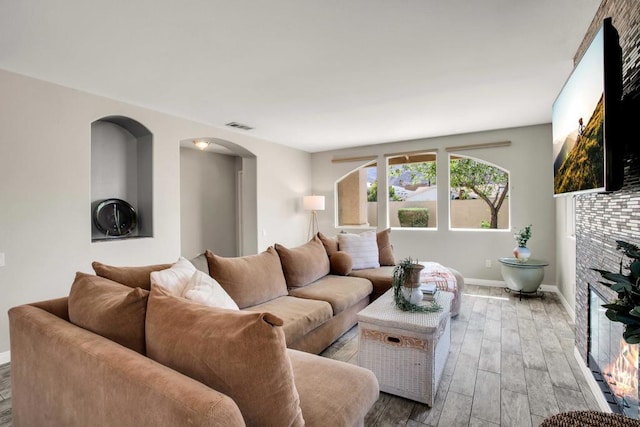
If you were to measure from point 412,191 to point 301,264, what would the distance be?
3248 mm

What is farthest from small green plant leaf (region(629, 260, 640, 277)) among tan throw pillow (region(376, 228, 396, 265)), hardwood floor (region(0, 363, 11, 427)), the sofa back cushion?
tan throw pillow (region(376, 228, 396, 265))

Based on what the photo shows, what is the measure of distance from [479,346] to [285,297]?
1807 mm

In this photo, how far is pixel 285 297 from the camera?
2.86 meters

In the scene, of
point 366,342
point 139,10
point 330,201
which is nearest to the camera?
point 139,10

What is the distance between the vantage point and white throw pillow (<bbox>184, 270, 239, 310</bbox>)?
61.2 inches

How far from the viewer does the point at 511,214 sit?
485 cm

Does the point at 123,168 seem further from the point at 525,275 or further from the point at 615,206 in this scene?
the point at 525,275

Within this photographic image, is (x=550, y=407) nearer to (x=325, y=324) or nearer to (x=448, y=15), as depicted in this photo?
(x=325, y=324)

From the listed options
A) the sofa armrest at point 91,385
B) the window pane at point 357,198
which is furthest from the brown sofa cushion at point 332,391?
the window pane at point 357,198

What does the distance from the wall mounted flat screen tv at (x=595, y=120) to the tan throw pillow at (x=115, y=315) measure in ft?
7.03

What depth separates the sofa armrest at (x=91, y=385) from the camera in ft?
2.66

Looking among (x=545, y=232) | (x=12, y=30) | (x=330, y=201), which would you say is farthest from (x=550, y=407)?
(x=330, y=201)

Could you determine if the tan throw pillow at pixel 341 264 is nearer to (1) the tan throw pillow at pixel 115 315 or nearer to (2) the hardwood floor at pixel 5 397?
(1) the tan throw pillow at pixel 115 315

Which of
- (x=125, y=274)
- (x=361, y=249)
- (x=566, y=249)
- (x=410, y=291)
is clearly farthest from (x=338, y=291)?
(x=566, y=249)
